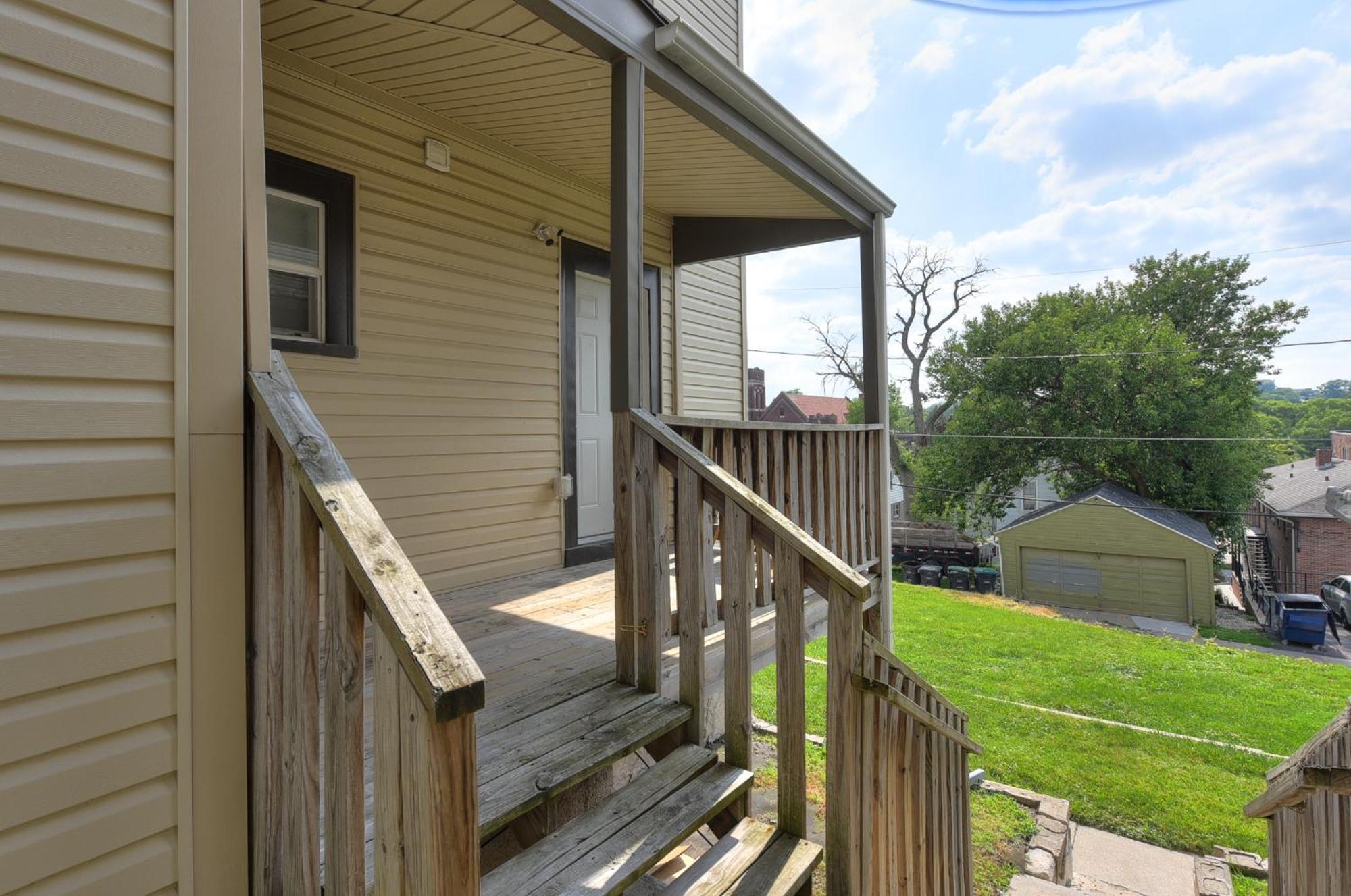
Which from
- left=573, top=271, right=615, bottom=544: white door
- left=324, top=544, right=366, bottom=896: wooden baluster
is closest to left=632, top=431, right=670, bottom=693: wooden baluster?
left=324, top=544, right=366, bottom=896: wooden baluster

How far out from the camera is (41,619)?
129 cm

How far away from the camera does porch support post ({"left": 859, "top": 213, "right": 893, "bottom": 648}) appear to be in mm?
5016

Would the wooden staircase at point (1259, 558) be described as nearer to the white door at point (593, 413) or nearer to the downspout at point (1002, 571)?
the downspout at point (1002, 571)

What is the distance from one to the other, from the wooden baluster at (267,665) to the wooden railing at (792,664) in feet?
4.15

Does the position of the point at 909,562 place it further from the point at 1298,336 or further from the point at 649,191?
the point at 649,191

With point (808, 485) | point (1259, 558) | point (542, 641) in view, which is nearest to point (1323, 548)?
point (1259, 558)

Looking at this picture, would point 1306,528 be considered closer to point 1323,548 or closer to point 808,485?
point 1323,548

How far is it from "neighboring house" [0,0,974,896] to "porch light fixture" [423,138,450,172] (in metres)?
0.02

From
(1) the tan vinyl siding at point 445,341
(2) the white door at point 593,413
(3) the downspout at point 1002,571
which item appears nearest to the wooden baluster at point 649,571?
(1) the tan vinyl siding at point 445,341

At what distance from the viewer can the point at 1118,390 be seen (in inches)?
958

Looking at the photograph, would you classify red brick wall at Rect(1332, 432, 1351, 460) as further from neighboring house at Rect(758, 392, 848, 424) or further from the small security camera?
the small security camera

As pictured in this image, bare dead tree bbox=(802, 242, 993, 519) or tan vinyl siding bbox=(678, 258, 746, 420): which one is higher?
bare dead tree bbox=(802, 242, 993, 519)

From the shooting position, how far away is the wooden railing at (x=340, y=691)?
3.27 ft


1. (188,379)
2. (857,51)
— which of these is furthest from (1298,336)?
(188,379)
